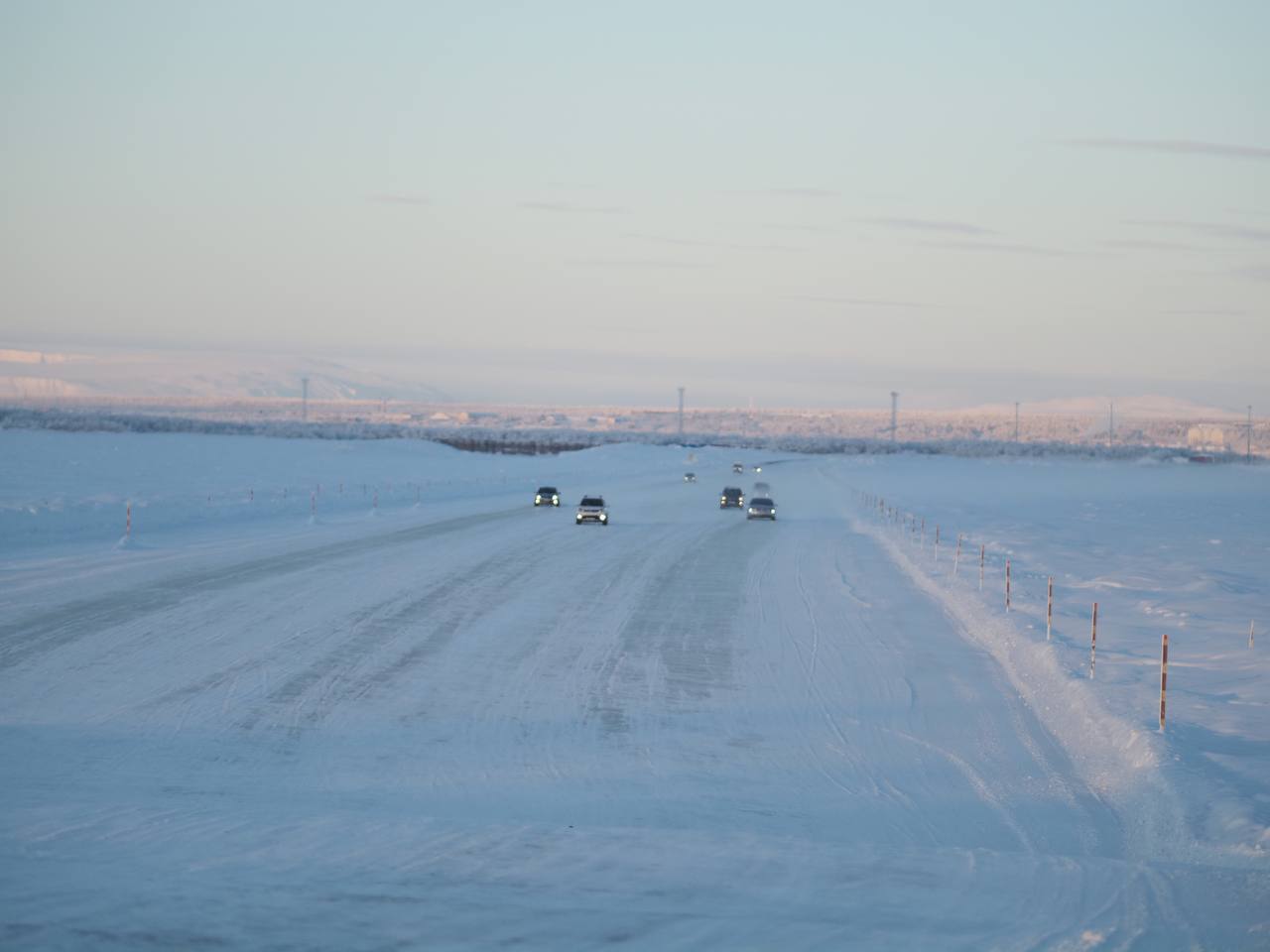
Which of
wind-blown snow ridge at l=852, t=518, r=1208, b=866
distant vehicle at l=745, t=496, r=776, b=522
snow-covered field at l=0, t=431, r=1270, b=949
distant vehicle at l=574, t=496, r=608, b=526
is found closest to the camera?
snow-covered field at l=0, t=431, r=1270, b=949

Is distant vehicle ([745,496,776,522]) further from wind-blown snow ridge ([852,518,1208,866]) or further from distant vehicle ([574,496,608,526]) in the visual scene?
wind-blown snow ridge ([852,518,1208,866])

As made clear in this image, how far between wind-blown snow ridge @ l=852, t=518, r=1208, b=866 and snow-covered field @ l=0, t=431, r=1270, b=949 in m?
0.05

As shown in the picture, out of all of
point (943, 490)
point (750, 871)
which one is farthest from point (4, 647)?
point (943, 490)

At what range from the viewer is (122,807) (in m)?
9.30

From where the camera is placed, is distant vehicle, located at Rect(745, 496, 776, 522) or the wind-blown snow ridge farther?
distant vehicle, located at Rect(745, 496, 776, 522)

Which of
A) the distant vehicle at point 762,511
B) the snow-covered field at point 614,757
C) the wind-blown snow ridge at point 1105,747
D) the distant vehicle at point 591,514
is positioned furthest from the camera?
the distant vehicle at point 762,511

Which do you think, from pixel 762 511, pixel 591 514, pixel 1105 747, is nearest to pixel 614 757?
pixel 1105 747

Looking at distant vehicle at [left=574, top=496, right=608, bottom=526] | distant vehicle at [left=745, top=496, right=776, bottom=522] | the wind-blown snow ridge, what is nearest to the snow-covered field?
the wind-blown snow ridge

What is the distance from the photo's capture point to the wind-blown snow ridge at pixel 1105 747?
9461mm

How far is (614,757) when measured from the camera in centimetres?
1167

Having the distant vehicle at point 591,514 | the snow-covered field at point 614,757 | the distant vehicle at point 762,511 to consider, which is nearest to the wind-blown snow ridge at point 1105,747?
the snow-covered field at point 614,757

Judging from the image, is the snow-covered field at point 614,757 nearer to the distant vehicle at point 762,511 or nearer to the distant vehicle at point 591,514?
the distant vehicle at point 591,514

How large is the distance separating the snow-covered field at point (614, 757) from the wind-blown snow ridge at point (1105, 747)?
5 centimetres

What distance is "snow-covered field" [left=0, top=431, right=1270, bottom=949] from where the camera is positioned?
7465mm
